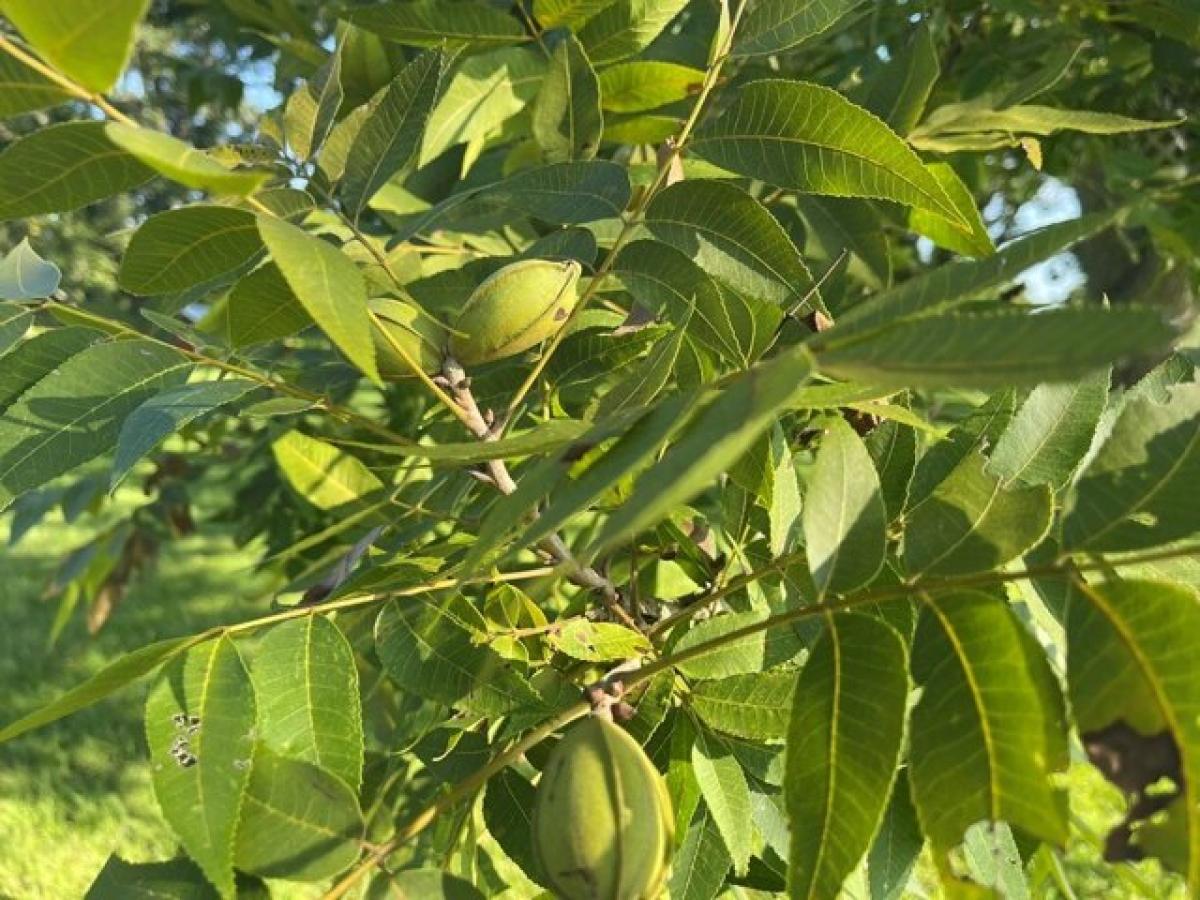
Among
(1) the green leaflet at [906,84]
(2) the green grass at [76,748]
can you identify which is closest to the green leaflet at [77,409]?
(1) the green leaflet at [906,84]

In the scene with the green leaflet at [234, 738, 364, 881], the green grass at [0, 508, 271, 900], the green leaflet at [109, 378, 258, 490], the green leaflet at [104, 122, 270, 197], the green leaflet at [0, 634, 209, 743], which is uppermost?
the green leaflet at [104, 122, 270, 197]

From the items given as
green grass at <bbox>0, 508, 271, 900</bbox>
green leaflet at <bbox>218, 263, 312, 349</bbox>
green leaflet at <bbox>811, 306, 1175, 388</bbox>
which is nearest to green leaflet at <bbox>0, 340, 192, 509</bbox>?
green leaflet at <bbox>218, 263, 312, 349</bbox>

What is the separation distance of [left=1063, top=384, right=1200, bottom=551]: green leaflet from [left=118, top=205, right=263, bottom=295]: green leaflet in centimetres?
62

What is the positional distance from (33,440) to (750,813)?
2.25 ft

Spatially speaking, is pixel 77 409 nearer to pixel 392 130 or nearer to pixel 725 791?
pixel 392 130

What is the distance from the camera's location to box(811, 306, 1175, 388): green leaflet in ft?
1.71

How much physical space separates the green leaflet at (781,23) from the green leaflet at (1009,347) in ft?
2.09

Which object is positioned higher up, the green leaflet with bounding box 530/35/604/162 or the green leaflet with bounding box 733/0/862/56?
the green leaflet with bounding box 733/0/862/56

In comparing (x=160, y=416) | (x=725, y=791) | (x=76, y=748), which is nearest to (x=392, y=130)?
(x=160, y=416)

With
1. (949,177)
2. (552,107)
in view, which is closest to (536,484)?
(552,107)

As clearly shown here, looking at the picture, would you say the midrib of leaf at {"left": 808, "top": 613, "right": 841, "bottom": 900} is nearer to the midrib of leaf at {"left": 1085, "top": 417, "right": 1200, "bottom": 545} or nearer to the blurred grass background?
the midrib of leaf at {"left": 1085, "top": 417, "right": 1200, "bottom": 545}

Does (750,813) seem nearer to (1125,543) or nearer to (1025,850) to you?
(1025,850)

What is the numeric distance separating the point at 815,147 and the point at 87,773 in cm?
408

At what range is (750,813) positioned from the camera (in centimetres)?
102
